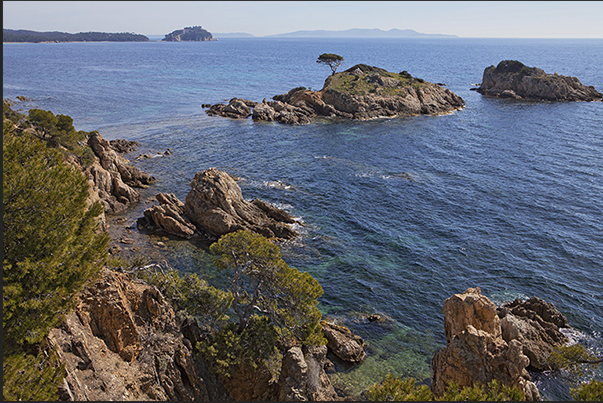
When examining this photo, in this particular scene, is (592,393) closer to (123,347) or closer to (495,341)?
(495,341)

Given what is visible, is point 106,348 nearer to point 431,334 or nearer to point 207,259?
point 207,259

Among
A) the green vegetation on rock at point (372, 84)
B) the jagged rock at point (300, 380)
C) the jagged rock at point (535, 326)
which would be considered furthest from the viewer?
the green vegetation on rock at point (372, 84)

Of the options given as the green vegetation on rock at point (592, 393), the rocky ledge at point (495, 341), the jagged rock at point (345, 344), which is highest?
the green vegetation on rock at point (592, 393)

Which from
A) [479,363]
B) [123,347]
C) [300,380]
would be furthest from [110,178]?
[479,363]

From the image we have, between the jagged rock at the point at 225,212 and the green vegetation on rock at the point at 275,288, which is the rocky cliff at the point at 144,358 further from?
the jagged rock at the point at 225,212

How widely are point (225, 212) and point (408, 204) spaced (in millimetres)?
29392

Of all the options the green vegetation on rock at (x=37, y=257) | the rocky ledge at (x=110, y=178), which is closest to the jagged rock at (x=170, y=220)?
the rocky ledge at (x=110, y=178)

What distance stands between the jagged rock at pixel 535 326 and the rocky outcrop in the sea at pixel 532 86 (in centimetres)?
13519

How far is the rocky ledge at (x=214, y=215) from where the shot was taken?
2135 inches

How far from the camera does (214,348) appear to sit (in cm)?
2803

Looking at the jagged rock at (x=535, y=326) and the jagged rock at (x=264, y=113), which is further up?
the jagged rock at (x=264, y=113)

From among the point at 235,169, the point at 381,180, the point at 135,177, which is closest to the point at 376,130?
the point at 381,180

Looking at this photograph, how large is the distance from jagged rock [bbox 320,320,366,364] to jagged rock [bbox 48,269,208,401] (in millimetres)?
12448

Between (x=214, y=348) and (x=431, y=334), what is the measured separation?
21.7m
